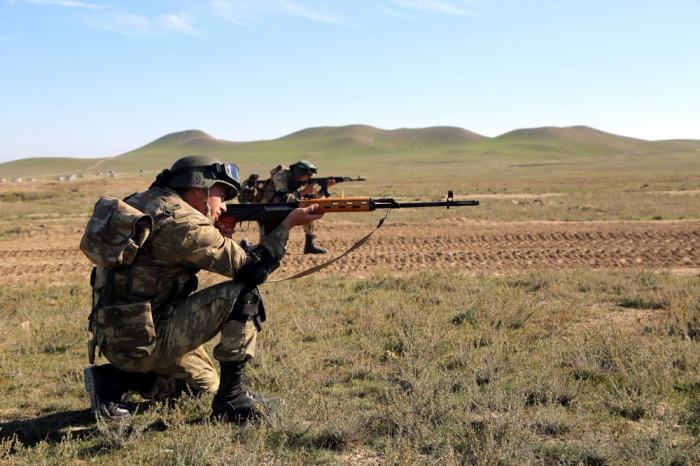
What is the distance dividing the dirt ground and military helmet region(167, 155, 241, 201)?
17.6 feet

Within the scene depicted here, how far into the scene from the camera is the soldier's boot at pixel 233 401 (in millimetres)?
3896

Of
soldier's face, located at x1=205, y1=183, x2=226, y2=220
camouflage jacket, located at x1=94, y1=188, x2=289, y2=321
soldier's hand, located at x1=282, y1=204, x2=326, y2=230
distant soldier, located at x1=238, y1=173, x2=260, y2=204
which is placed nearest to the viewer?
camouflage jacket, located at x1=94, y1=188, x2=289, y2=321

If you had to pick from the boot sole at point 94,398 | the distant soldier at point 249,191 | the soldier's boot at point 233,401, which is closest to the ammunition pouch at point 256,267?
the soldier's boot at point 233,401

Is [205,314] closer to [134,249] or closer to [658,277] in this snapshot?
[134,249]

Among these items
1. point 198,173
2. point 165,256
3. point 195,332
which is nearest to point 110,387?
point 195,332

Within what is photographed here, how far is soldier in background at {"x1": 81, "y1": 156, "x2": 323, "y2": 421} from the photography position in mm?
3615

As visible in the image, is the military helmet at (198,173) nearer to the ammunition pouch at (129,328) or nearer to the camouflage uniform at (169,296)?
the camouflage uniform at (169,296)

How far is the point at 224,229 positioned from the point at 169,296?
3.92ft

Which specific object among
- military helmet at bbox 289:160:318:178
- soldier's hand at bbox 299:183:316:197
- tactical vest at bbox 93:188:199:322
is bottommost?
tactical vest at bbox 93:188:199:322

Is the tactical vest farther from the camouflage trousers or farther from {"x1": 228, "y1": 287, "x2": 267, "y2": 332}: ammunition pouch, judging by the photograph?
{"x1": 228, "y1": 287, "x2": 267, "y2": 332}: ammunition pouch

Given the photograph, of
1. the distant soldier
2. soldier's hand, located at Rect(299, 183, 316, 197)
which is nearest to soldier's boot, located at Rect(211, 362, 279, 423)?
soldier's hand, located at Rect(299, 183, 316, 197)

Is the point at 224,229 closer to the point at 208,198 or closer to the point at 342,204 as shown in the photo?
the point at 208,198

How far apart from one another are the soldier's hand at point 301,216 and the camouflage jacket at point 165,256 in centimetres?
64

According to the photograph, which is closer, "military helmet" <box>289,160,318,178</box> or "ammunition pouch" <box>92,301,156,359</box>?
"ammunition pouch" <box>92,301,156,359</box>
